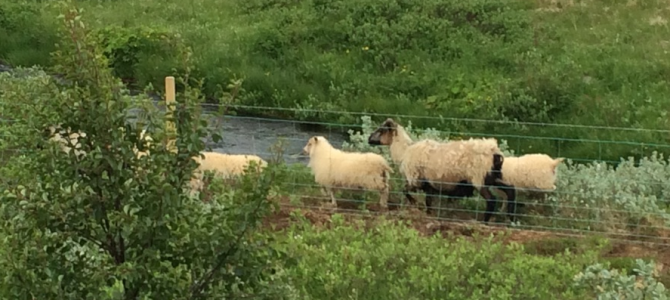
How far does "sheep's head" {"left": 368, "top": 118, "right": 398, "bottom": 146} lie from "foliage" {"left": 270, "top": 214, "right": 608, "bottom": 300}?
2458 millimetres

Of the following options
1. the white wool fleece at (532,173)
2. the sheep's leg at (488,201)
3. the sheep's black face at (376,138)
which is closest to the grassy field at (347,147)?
the sheep's leg at (488,201)

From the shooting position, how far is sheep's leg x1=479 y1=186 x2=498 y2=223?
973 centimetres

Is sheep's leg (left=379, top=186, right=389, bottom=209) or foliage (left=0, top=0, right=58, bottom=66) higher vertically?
foliage (left=0, top=0, right=58, bottom=66)

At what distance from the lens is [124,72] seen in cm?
1727

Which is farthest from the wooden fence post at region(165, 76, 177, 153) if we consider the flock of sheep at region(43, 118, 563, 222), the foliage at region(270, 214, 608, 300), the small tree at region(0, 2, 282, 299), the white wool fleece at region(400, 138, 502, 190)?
the white wool fleece at region(400, 138, 502, 190)

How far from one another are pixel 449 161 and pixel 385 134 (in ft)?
3.63

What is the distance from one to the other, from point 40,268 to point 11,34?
52.7 ft

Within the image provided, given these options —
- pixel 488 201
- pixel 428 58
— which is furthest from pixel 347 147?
pixel 428 58

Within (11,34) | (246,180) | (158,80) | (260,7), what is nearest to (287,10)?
(260,7)

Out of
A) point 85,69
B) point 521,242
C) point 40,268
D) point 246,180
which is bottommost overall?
point 521,242

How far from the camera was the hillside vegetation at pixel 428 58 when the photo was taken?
14281mm

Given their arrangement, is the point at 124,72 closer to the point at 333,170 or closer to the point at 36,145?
the point at 333,170

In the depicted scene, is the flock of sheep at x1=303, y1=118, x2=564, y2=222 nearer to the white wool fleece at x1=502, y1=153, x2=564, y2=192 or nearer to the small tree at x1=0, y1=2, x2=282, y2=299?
the white wool fleece at x1=502, y1=153, x2=564, y2=192

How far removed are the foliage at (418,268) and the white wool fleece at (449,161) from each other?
1.53 m
